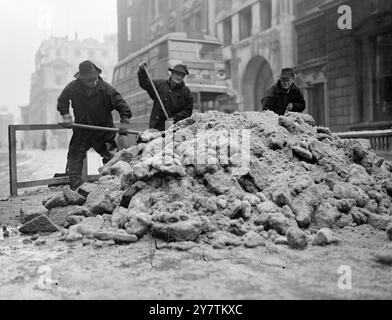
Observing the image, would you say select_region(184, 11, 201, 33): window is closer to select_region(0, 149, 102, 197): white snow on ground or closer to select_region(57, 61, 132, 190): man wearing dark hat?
select_region(0, 149, 102, 197): white snow on ground

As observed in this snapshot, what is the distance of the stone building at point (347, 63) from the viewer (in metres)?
11.5

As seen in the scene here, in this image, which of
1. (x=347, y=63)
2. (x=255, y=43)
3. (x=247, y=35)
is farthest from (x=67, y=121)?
(x=247, y=35)

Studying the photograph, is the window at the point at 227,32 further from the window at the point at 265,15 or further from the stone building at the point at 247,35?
the window at the point at 265,15

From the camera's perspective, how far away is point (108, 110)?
6.09m

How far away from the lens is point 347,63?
42.0 ft

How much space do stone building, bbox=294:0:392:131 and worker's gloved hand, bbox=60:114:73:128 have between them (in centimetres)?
813

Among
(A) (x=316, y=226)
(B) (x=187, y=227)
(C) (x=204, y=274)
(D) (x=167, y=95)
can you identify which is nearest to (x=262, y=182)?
(A) (x=316, y=226)

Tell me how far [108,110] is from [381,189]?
368cm

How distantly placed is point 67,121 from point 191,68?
26.1 feet

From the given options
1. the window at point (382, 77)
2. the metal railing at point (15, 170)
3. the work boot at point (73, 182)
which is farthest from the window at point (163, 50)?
the work boot at point (73, 182)

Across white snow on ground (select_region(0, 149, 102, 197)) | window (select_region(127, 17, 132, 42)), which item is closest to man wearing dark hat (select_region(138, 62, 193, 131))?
white snow on ground (select_region(0, 149, 102, 197))

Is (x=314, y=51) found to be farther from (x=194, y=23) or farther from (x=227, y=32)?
(x=194, y=23)

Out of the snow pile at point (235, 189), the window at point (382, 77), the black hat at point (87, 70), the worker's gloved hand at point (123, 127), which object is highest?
the window at point (382, 77)

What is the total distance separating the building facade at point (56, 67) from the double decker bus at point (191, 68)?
1623 inches
